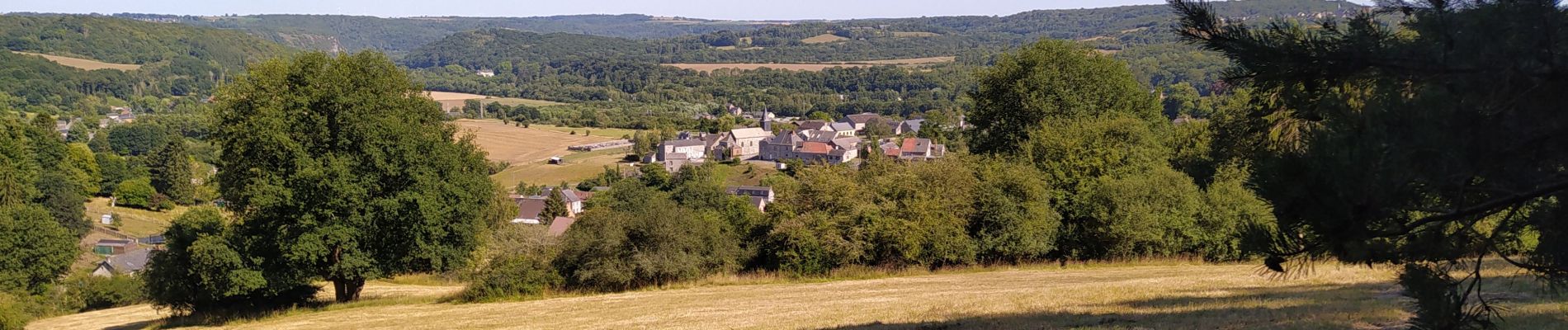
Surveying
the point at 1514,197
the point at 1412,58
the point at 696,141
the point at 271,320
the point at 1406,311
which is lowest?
the point at 696,141

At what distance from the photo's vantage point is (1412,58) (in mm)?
5660

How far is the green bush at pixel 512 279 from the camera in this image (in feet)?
74.6

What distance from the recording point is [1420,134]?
520cm

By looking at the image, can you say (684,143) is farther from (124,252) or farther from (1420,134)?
(1420,134)

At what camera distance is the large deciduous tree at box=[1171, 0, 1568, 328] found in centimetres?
529

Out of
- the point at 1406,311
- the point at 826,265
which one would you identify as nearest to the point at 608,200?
the point at 826,265

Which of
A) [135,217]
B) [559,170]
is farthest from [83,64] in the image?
[135,217]

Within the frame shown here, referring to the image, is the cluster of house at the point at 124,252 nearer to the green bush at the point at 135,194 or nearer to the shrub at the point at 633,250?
the green bush at the point at 135,194

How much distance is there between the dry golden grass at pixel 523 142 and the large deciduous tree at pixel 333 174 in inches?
3024

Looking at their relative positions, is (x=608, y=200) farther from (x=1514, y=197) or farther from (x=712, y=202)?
(x=1514, y=197)

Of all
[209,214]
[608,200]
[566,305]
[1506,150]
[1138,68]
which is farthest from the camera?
[1138,68]

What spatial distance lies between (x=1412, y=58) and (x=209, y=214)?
82.0 feet

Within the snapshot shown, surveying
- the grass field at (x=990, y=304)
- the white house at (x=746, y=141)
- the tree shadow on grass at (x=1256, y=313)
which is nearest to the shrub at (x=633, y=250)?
the grass field at (x=990, y=304)

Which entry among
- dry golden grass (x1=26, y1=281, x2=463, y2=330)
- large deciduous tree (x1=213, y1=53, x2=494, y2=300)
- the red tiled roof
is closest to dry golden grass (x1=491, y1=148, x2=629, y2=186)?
the red tiled roof
